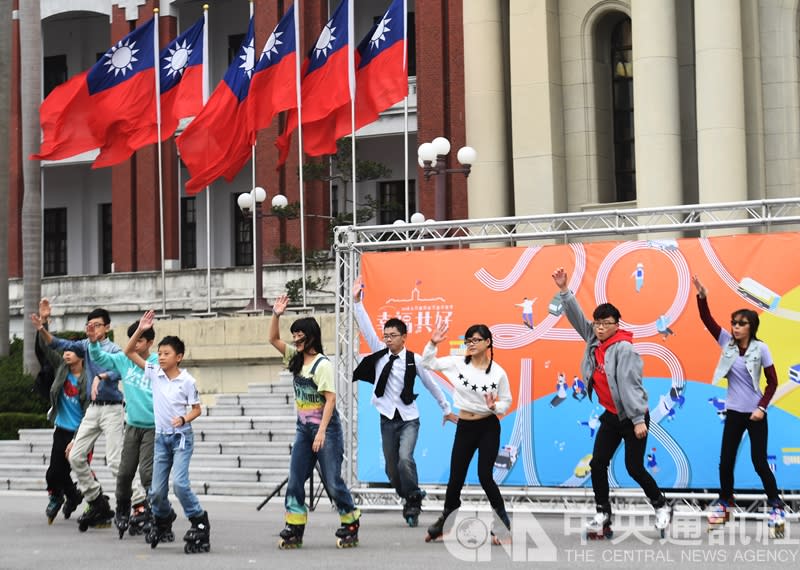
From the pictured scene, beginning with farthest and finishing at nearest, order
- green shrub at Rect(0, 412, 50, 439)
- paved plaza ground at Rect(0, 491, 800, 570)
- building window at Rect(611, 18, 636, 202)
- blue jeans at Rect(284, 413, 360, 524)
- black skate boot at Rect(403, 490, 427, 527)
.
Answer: building window at Rect(611, 18, 636, 202) → green shrub at Rect(0, 412, 50, 439) → black skate boot at Rect(403, 490, 427, 527) → blue jeans at Rect(284, 413, 360, 524) → paved plaza ground at Rect(0, 491, 800, 570)

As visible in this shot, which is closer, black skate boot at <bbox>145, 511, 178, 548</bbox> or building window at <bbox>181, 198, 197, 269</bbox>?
black skate boot at <bbox>145, 511, 178, 548</bbox>

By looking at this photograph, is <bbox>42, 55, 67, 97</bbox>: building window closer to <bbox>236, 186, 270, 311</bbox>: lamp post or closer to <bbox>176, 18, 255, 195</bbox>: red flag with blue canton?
<bbox>236, 186, 270, 311</bbox>: lamp post

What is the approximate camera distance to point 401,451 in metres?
14.4

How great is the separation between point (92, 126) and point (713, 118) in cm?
1252

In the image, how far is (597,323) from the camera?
12.6 m

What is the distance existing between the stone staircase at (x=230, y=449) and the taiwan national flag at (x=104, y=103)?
555cm

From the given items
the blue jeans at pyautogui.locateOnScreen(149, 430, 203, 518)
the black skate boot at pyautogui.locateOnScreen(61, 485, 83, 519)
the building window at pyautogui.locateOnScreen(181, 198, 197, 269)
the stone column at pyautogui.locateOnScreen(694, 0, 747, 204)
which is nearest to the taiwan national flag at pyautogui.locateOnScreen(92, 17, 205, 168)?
the stone column at pyautogui.locateOnScreen(694, 0, 747, 204)

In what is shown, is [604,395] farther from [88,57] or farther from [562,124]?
[88,57]

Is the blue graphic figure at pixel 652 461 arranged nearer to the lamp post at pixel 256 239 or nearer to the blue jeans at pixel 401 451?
the blue jeans at pixel 401 451

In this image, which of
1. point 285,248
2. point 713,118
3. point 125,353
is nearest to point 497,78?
point 713,118

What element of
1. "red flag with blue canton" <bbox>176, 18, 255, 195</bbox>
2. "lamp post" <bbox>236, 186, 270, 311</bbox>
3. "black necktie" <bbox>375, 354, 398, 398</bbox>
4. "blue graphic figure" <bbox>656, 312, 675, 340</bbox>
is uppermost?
"red flag with blue canton" <bbox>176, 18, 255, 195</bbox>

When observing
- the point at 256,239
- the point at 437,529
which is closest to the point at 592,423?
the point at 437,529

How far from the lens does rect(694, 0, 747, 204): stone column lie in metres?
29.7

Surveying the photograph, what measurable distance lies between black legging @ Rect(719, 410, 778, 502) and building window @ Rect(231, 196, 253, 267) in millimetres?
34159
